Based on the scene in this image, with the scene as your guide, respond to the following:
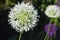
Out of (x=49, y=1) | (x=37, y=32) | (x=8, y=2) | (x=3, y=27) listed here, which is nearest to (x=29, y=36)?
(x=37, y=32)

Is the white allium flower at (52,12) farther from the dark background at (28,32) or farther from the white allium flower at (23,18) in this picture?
the dark background at (28,32)

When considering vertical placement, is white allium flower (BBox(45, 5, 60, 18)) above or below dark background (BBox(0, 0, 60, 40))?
above

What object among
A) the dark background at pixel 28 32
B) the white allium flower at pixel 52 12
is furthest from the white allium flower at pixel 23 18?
the dark background at pixel 28 32

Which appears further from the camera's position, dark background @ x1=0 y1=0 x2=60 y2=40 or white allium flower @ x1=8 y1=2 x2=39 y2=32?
dark background @ x1=0 y1=0 x2=60 y2=40

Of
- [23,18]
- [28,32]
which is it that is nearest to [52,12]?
[23,18]

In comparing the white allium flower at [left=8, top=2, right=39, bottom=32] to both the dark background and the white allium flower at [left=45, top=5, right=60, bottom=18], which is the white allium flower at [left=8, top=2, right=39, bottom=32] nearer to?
the white allium flower at [left=45, top=5, right=60, bottom=18]

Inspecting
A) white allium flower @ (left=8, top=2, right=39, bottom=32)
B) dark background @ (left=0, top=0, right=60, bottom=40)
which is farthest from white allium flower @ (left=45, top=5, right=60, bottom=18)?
dark background @ (left=0, top=0, right=60, bottom=40)

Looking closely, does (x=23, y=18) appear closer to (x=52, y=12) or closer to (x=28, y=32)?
(x=52, y=12)

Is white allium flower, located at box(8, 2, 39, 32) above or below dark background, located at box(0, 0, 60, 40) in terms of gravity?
above
